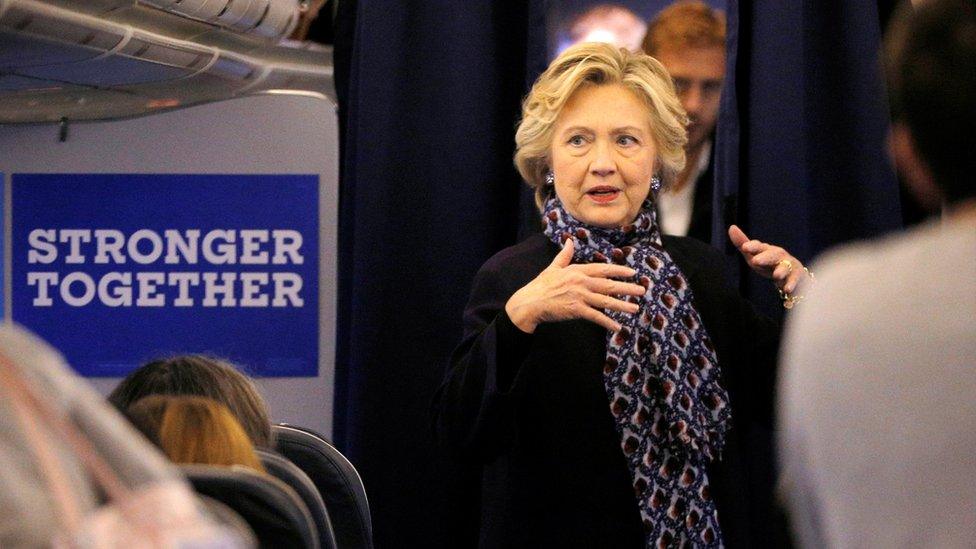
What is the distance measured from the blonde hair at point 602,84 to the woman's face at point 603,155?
2 cm

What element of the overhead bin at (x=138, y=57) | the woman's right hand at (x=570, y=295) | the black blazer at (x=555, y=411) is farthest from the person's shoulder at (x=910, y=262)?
the overhead bin at (x=138, y=57)

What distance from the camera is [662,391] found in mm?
2623

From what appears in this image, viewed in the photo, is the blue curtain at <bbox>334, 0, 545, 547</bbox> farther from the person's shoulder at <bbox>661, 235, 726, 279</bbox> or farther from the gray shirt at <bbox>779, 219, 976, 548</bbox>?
the gray shirt at <bbox>779, 219, 976, 548</bbox>

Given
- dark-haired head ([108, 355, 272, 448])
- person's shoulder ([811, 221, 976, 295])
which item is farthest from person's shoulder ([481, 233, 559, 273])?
person's shoulder ([811, 221, 976, 295])

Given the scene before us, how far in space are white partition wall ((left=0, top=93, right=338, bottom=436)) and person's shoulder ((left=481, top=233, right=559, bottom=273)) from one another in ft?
7.03

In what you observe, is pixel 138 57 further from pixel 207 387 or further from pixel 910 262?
pixel 910 262

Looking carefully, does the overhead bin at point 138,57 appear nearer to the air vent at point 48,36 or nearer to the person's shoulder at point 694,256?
the air vent at point 48,36

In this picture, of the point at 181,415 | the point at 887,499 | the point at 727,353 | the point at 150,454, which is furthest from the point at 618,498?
the point at 150,454

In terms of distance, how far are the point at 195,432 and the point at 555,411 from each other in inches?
36.8

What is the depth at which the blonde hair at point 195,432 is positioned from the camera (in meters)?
1.84

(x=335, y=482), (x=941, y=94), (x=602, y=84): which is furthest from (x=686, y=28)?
(x=941, y=94)

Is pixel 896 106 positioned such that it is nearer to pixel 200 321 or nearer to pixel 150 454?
pixel 150 454

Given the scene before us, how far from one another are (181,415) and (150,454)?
895mm

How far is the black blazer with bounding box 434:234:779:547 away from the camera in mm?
2555
